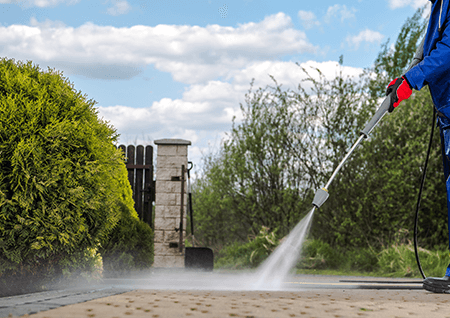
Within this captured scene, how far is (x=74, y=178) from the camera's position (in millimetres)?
4387

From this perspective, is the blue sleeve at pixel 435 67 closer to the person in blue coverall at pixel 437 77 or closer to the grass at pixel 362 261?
the person in blue coverall at pixel 437 77

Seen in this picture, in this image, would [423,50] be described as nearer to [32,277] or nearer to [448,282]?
[448,282]

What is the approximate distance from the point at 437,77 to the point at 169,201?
15.5 ft

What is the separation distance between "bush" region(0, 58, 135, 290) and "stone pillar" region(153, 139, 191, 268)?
2.66m

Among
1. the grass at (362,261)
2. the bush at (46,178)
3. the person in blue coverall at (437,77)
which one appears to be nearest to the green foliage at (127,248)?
the bush at (46,178)

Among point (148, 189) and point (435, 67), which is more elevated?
point (435, 67)

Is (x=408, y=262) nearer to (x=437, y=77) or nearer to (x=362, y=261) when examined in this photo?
(x=362, y=261)

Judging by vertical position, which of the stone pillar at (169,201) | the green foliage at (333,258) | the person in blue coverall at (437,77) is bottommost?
the green foliage at (333,258)

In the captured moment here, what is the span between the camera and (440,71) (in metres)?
3.82

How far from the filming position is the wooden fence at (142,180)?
8859 millimetres

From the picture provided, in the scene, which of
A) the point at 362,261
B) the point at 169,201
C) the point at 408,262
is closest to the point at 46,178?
the point at 169,201

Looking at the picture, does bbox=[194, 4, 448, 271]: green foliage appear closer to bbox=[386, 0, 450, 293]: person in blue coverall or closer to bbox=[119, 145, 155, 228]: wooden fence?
bbox=[119, 145, 155, 228]: wooden fence

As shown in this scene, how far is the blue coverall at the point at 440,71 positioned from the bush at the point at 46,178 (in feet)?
10.5

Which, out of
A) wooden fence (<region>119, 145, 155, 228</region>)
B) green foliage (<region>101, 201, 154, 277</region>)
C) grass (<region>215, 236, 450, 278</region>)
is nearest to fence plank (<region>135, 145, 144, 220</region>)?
wooden fence (<region>119, 145, 155, 228</region>)
